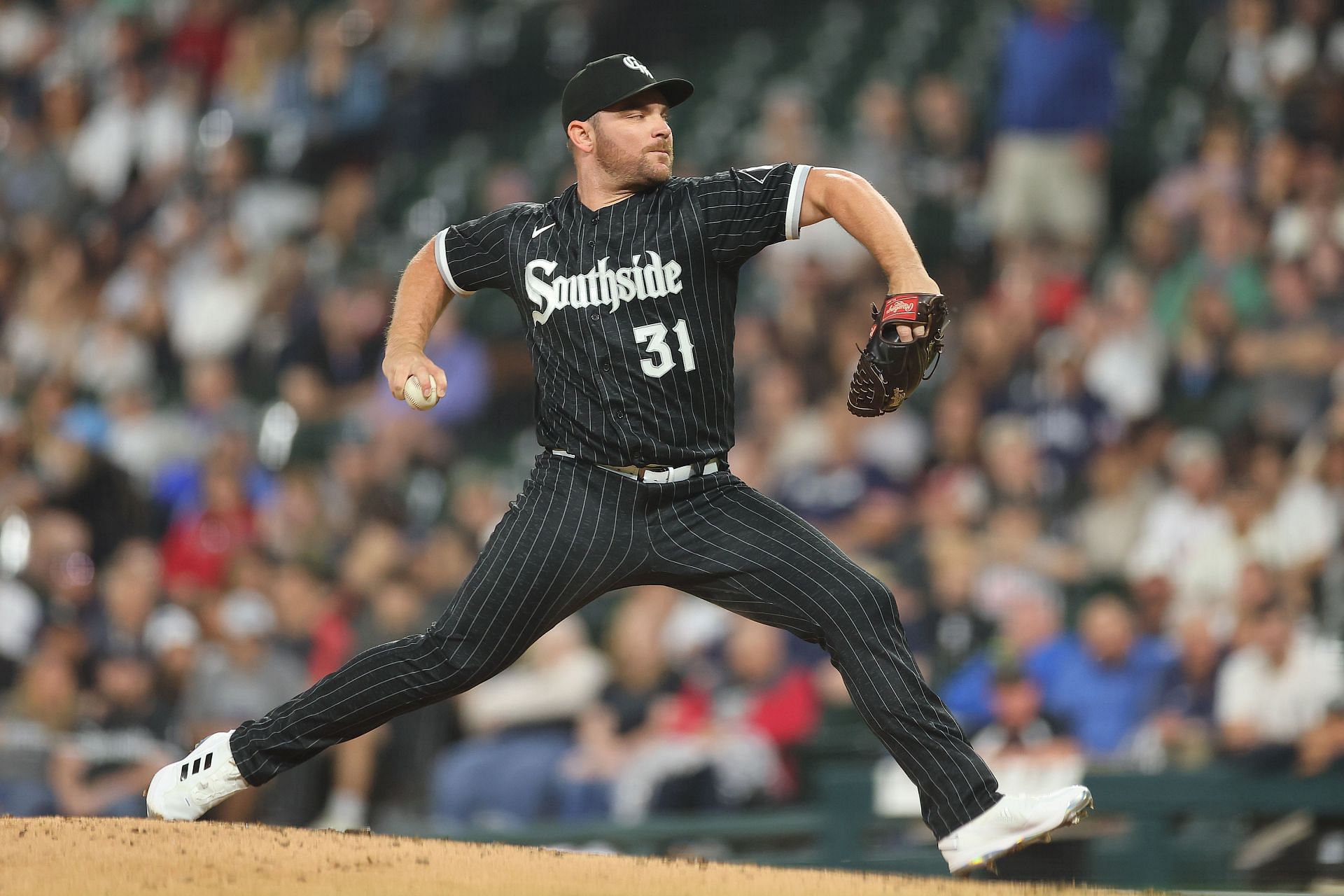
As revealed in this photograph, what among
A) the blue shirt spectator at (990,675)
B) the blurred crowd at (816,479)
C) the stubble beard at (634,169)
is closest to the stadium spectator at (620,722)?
the blurred crowd at (816,479)

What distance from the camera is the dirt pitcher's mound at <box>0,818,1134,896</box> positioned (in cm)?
326

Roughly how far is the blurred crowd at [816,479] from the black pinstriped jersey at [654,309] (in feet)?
8.47

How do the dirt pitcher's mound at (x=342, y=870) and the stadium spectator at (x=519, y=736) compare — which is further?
the stadium spectator at (x=519, y=736)

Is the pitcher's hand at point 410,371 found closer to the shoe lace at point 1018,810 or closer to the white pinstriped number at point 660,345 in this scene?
the white pinstriped number at point 660,345

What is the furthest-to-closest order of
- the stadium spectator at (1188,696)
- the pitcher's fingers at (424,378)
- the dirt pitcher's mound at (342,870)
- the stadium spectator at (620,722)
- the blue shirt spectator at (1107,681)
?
the stadium spectator at (620,722)
the blue shirt spectator at (1107,681)
the stadium spectator at (1188,696)
the pitcher's fingers at (424,378)
the dirt pitcher's mound at (342,870)

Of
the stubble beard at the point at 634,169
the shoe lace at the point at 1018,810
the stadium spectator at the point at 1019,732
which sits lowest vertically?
the shoe lace at the point at 1018,810

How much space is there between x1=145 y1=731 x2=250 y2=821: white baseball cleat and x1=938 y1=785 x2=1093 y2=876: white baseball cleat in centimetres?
158

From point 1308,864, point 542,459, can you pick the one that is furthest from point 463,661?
point 1308,864

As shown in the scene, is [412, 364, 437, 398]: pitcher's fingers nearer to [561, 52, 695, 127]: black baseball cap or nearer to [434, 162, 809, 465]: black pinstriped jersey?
[434, 162, 809, 465]: black pinstriped jersey

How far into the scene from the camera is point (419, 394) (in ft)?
11.5

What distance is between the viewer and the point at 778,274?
26.9 ft

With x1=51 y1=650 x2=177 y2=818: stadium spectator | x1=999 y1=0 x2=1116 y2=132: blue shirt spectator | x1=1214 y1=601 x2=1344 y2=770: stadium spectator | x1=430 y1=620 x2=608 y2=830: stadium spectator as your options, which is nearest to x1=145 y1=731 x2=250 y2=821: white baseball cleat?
x1=430 y1=620 x2=608 y2=830: stadium spectator

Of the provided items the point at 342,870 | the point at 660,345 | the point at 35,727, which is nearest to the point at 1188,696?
the point at 660,345

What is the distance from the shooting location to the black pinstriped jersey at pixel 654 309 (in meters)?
3.55
